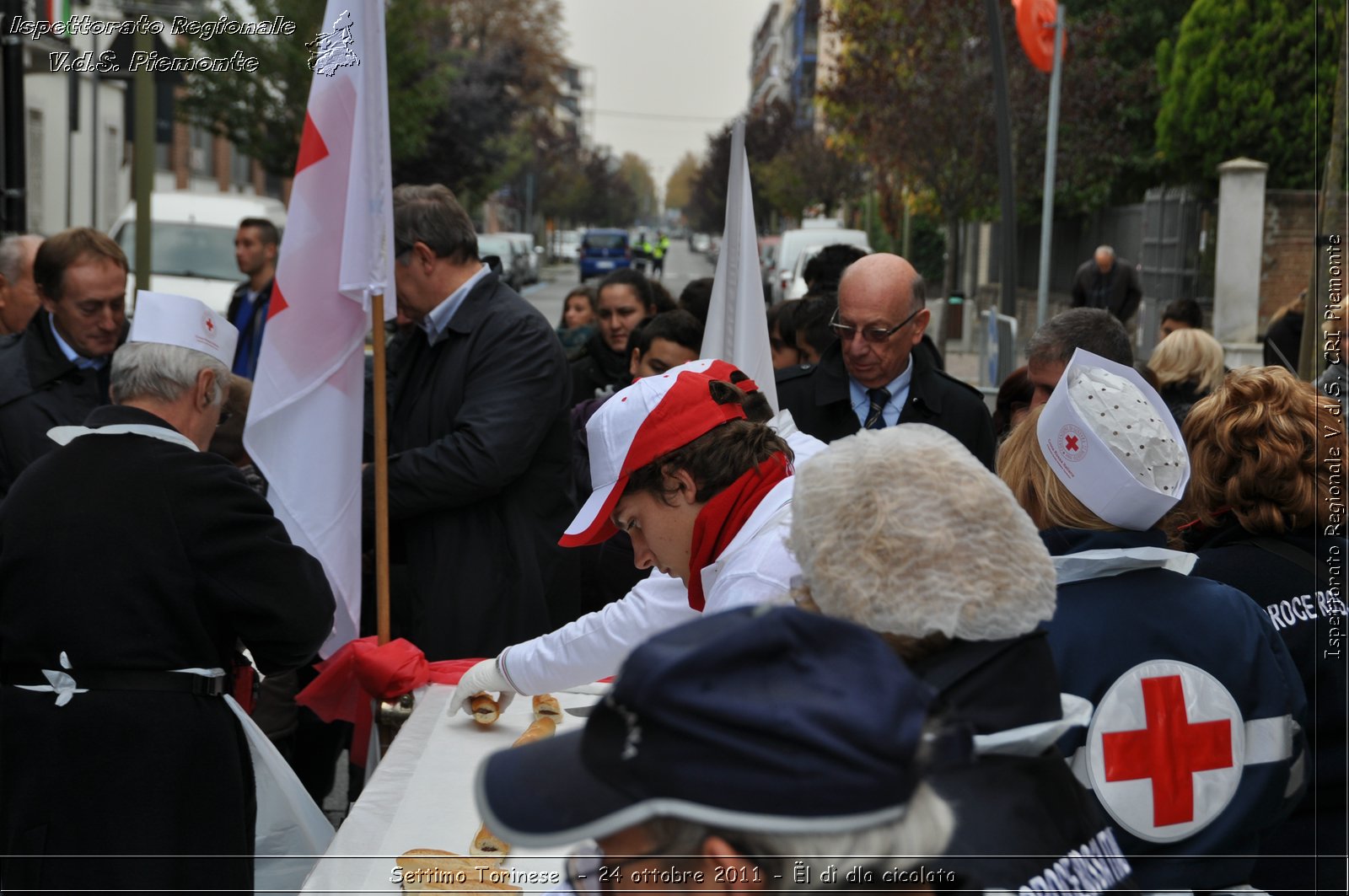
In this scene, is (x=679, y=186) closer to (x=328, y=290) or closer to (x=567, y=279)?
(x=567, y=279)

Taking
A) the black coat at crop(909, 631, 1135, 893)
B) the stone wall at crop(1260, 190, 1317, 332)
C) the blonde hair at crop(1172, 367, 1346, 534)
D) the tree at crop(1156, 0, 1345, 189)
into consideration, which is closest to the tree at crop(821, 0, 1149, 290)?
the tree at crop(1156, 0, 1345, 189)

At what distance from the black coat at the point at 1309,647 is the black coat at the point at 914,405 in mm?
1773

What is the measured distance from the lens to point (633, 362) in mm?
5605

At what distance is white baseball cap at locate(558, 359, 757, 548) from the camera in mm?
2559

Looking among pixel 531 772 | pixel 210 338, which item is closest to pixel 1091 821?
pixel 531 772

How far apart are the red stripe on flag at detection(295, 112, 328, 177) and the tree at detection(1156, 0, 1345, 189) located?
15.9m

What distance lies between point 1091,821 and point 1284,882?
125 cm

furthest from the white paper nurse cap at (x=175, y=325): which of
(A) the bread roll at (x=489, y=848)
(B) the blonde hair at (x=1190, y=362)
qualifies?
(B) the blonde hair at (x=1190, y=362)

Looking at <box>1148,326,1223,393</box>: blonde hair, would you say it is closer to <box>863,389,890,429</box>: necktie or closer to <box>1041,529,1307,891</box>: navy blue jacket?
<box>863,389,890,429</box>: necktie

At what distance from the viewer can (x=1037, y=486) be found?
2.43m

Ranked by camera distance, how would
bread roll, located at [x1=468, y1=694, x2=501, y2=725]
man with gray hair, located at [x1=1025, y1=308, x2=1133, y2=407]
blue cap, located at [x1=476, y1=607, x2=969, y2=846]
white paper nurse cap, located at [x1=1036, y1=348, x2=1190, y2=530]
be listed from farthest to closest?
man with gray hair, located at [x1=1025, y1=308, x2=1133, y2=407], bread roll, located at [x1=468, y1=694, x2=501, y2=725], white paper nurse cap, located at [x1=1036, y1=348, x2=1190, y2=530], blue cap, located at [x1=476, y1=607, x2=969, y2=846]

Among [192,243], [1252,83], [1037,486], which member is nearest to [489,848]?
[1037,486]

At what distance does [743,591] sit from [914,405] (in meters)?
2.48

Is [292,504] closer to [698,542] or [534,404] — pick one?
[534,404]
